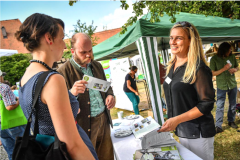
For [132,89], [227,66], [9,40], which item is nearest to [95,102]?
[227,66]

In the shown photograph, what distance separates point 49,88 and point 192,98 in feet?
3.76

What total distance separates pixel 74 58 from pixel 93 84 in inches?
19.0

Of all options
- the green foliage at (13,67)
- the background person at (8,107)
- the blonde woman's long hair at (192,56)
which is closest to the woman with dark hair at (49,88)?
the blonde woman's long hair at (192,56)

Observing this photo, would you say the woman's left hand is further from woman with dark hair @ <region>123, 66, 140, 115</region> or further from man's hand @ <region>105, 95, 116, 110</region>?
woman with dark hair @ <region>123, 66, 140, 115</region>

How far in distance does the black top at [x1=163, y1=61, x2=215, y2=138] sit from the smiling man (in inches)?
31.4

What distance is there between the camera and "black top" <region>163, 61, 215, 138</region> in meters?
1.23

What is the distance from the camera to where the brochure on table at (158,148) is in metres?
1.10

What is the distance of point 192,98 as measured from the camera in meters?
1.30

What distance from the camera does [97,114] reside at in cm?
177

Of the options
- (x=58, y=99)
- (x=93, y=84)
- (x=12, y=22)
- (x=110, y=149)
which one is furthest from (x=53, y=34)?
(x=12, y=22)

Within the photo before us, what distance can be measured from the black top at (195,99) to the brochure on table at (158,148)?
0.20 metres

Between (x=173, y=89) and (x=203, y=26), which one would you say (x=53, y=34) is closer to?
(x=173, y=89)

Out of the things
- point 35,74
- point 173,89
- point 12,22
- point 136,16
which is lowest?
point 173,89

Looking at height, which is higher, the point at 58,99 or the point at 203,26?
the point at 203,26
